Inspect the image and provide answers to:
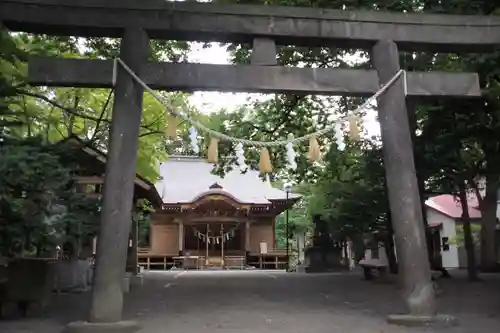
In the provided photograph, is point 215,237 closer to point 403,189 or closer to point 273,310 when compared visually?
→ point 273,310

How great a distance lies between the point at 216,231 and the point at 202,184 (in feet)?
17.3

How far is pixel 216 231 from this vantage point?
29984 mm

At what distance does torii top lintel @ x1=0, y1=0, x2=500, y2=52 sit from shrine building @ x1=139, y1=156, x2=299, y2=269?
21.1m

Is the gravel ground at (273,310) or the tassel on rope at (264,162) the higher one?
the tassel on rope at (264,162)

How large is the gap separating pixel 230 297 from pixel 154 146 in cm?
970

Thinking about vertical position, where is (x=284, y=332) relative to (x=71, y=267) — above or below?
below

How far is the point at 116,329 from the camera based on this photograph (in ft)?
20.2

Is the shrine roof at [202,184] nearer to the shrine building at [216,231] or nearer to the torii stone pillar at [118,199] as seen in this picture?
the shrine building at [216,231]

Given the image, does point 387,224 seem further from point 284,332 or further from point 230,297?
point 284,332

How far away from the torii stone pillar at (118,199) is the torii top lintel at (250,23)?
378 mm

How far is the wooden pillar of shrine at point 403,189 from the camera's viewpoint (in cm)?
681

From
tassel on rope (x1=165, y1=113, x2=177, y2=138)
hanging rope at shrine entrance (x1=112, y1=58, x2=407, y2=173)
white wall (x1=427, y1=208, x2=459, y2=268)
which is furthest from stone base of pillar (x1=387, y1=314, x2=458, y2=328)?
white wall (x1=427, y1=208, x2=459, y2=268)

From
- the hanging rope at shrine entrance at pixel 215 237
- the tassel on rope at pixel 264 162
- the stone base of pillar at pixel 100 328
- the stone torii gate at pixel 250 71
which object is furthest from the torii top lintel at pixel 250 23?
the hanging rope at shrine entrance at pixel 215 237

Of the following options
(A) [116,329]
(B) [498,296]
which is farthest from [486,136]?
(A) [116,329]
